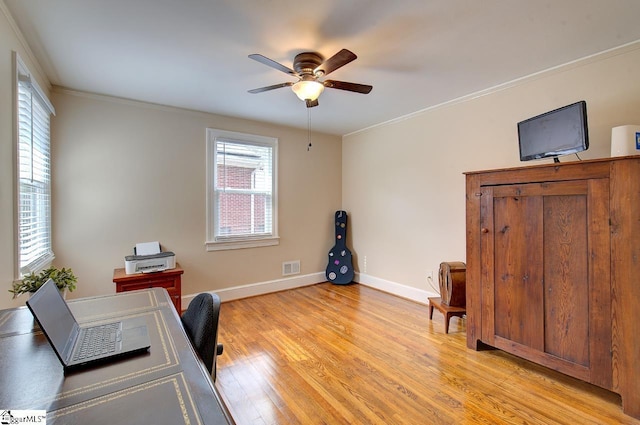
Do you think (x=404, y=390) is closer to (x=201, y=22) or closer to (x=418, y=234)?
(x=418, y=234)

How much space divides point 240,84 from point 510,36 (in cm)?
225

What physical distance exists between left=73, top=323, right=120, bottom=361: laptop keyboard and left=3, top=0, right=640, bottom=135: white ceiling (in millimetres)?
1771

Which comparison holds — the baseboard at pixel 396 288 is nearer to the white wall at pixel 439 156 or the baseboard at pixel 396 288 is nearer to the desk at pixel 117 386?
the white wall at pixel 439 156

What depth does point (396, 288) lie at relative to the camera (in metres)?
4.00

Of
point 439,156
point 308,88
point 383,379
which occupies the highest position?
point 308,88

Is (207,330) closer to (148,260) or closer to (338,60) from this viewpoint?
(338,60)

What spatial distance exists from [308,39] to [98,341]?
210 cm

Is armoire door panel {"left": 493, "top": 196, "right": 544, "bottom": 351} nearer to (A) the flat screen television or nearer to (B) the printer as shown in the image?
(A) the flat screen television

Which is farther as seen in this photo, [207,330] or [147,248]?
[147,248]

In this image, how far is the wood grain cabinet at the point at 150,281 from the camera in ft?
9.14

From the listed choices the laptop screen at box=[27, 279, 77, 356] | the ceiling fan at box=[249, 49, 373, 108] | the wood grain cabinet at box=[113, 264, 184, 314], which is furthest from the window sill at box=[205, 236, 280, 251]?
the laptop screen at box=[27, 279, 77, 356]

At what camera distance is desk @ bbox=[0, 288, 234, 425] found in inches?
26.8

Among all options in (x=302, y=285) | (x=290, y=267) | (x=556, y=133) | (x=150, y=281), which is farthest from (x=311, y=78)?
(x=302, y=285)

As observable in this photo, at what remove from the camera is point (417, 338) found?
273 centimetres
